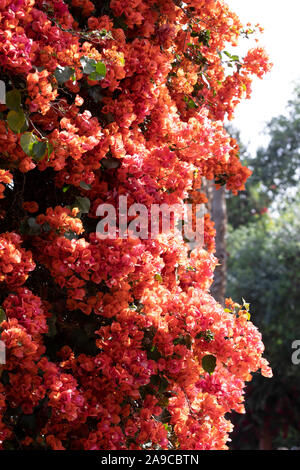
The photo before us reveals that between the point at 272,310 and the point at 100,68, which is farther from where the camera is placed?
the point at 272,310

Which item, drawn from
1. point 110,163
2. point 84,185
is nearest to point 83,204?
point 84,185

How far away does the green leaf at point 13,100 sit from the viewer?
214cm

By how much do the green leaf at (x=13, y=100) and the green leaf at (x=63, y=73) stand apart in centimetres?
20

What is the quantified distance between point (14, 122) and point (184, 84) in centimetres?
124

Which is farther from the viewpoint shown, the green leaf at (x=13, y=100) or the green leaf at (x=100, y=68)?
the green leaf at (x=100, y=68)

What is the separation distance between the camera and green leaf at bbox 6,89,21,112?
2139mm

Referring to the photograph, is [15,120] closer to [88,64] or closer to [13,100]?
[13,100]

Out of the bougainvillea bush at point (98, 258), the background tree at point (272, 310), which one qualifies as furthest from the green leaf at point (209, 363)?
the background tree at point (272, 310)

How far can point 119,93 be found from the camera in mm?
2740

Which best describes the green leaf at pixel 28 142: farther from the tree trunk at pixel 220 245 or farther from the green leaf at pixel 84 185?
the tree trunk at pixel 220 245

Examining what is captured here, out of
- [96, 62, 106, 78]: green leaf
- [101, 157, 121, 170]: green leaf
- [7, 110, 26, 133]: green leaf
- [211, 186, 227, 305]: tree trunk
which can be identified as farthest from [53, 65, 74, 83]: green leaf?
[211, 186, 227, 305]: tree trunk

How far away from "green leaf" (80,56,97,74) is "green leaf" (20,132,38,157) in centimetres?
38

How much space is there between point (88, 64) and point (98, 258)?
0.76 meters

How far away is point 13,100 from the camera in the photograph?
7.04 feet
